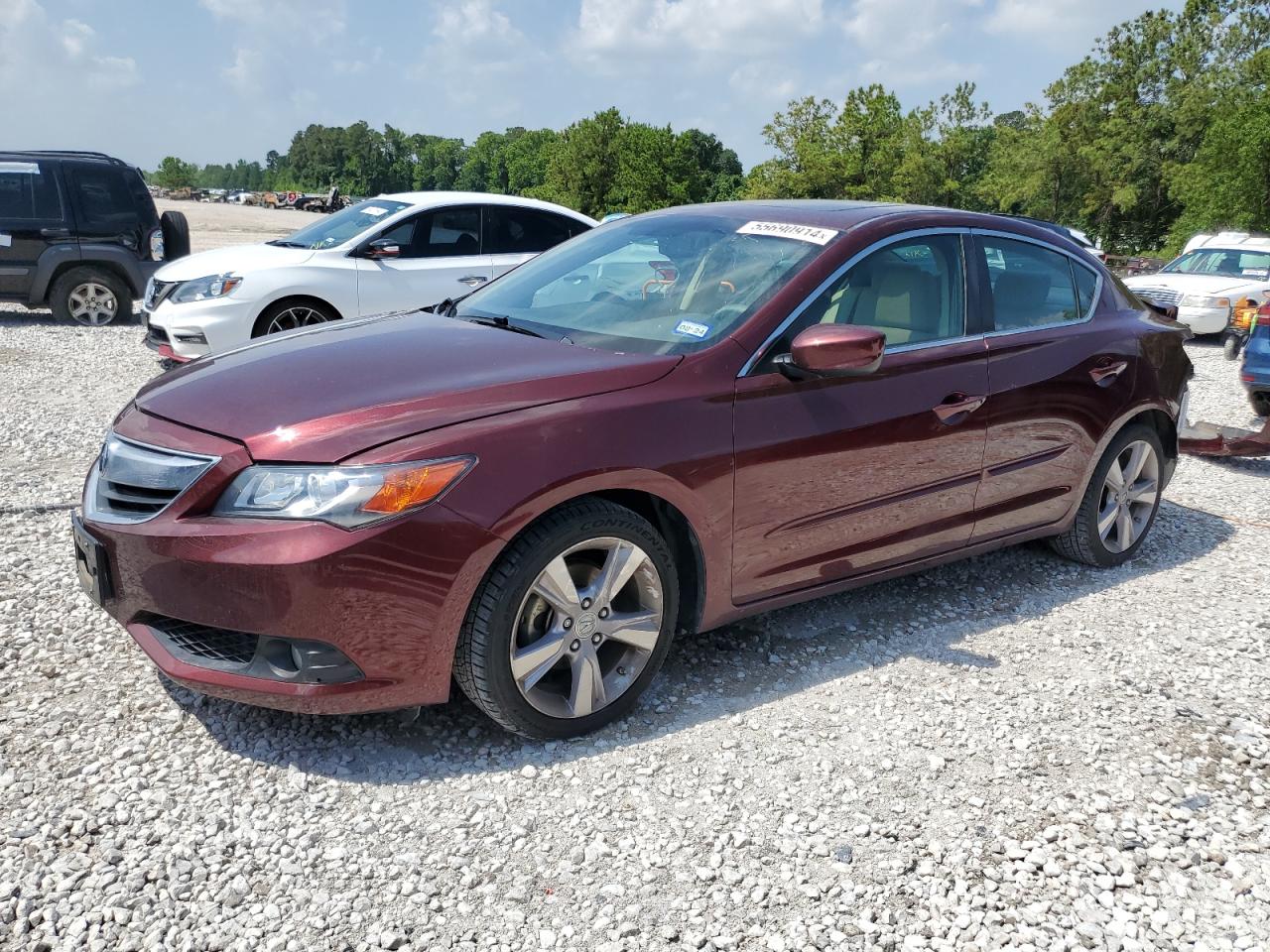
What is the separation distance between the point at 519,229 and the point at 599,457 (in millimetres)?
6775

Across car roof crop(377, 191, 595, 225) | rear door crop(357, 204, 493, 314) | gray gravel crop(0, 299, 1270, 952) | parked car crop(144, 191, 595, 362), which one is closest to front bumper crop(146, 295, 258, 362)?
parked car crop(144, 191, 595, 362)

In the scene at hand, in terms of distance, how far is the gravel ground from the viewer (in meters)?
2.61

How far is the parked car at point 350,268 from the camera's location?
840 cm

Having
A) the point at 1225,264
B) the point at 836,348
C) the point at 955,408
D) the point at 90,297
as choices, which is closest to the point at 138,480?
the point at 836,348

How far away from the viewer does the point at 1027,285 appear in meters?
4.64

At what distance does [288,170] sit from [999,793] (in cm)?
19241

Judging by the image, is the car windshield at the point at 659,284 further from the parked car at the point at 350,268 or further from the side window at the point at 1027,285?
the parked car at the point at 350,268

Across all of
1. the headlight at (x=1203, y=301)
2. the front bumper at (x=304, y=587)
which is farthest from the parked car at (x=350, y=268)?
the headlight at (x=1203, y=301)

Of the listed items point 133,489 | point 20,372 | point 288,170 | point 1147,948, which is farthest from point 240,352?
point 288,170

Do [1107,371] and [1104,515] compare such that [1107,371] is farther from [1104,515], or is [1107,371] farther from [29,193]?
[29,193]

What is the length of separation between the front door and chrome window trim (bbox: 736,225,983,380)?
0.01 m

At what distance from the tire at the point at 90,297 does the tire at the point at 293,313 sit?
4.80 m

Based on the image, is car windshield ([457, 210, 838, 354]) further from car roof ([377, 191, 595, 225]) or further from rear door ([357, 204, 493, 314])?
car roof ([377, 191, 595, 225])

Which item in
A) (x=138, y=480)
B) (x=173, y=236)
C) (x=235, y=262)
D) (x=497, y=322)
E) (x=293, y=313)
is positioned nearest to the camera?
(x=138, y=480)
